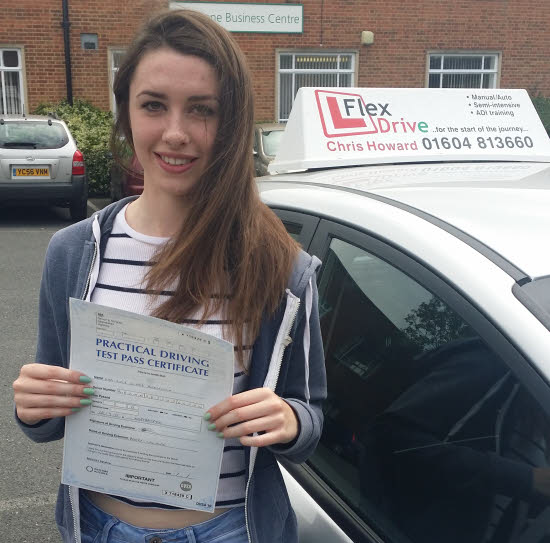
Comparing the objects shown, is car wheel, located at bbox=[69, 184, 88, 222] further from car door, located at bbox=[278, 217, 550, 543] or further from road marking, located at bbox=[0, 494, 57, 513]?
car door, located at bbox=[278, 217, 550, 543]

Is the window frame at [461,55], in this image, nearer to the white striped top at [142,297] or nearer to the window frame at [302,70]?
the window frame at [302,70]

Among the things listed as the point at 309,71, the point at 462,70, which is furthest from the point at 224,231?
the point at 462,70

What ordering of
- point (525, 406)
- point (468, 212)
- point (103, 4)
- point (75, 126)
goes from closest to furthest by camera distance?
point (525, 406)
point (468, 212)
point (75, 126)
point (103, 4)

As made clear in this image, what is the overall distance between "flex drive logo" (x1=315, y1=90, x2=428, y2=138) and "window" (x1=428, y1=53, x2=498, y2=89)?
15232 millimetres

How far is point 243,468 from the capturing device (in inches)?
54.3

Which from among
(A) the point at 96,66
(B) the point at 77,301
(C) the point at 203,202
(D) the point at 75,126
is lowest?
(D) the point at 75,126

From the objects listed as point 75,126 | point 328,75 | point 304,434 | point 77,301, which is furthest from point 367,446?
point 328,75

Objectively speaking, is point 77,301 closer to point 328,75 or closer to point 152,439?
point 152,439

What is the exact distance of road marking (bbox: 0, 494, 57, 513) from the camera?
3283mm

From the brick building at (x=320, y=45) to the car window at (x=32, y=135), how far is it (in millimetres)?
4789

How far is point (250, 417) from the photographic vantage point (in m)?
1.23

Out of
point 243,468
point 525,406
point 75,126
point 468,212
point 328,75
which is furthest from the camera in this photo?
point 328,75

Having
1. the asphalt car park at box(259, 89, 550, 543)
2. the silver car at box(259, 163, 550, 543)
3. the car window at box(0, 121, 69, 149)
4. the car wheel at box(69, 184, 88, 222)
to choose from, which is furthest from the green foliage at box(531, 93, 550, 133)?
the silver car at box(259, 163, 550, 543)

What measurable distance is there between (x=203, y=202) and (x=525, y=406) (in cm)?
70
